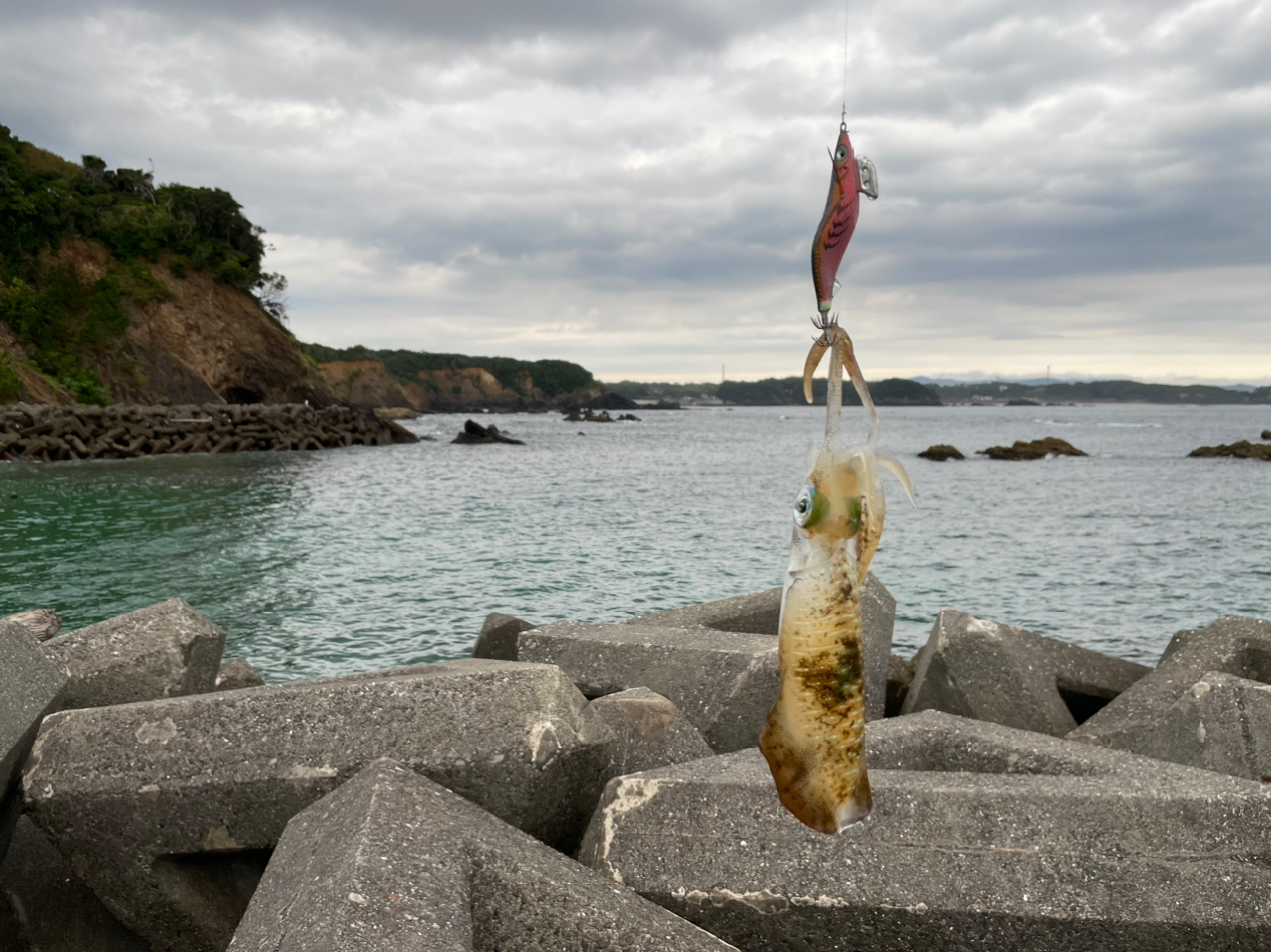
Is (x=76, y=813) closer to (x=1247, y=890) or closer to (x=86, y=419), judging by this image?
(x=1247, y=890)

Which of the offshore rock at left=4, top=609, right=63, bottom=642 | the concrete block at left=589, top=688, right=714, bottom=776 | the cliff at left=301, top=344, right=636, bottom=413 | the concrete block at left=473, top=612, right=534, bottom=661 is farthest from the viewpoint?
the cliff at left=301, top=344, right=636, bottom=413

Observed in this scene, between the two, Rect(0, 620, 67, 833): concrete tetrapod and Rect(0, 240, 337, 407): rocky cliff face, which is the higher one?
Rect(0, 240, 337, 407): rocky cliff face

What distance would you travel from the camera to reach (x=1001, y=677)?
590 centimetres

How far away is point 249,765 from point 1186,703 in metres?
4.51

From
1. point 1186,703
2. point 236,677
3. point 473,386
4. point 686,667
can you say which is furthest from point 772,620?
point 473,386

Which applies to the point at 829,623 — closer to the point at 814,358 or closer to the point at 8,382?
the point at 814,358

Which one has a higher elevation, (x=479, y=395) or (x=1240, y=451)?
(x=479, y=395)

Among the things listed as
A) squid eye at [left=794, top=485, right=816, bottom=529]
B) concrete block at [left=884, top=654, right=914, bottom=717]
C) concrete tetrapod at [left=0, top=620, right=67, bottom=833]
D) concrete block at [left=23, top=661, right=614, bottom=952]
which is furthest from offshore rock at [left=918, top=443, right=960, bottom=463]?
squid eye at [left=794, top=485, right=816, bottom=529]

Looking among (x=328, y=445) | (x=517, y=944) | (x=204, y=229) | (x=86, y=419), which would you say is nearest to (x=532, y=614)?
(x=517, y=944)

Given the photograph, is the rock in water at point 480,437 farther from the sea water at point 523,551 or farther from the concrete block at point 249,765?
the concrete block at point 249,765

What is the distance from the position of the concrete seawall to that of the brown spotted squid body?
37.5 metres

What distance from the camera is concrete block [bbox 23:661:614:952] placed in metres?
3.43

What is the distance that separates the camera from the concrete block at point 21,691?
369cm

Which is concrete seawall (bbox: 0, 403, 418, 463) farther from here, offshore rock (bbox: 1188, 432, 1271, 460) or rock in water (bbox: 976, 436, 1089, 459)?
offshore rock (bbox: 1188, 432, 1271, 460)
